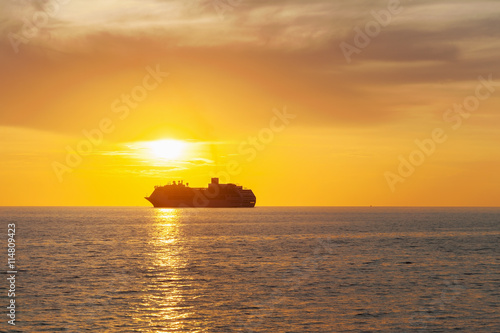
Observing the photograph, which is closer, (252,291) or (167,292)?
(167,292)

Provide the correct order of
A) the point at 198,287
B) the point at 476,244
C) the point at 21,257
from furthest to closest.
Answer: the point at 476,244
the point at 21,257
the point at 198,287

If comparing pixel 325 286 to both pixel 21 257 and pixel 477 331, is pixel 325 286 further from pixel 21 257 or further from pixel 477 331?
pixel 21 257

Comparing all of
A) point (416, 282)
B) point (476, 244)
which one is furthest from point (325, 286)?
point (476, 244)

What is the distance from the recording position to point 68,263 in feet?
194

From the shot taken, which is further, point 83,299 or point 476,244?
point 476,244

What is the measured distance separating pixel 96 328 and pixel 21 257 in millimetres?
38887

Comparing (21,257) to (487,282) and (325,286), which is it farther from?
(487,282)

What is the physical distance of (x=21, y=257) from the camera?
64625 mm

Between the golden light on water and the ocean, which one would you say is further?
the golden light on water

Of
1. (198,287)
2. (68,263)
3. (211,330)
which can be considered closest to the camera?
(211,330)

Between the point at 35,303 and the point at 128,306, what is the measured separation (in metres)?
6.72

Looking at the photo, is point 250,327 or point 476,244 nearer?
point 250,327

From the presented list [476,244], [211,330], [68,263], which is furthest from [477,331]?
[476,244]

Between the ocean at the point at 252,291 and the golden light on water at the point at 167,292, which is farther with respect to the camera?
the golden light on water at the point at 167,292
